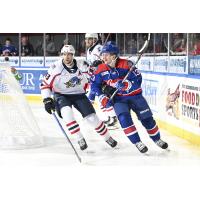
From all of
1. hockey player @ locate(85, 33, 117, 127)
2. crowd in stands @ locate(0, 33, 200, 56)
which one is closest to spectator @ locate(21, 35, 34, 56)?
crowd in stands @ locate(0, 33, 200, 56)

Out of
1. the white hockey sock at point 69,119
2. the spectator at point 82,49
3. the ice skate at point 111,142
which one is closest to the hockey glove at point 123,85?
the white hockey sock at point 69,119

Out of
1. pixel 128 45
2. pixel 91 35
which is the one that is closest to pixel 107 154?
pixel 91 35

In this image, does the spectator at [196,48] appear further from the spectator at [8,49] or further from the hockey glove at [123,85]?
the spectator at [8,49]

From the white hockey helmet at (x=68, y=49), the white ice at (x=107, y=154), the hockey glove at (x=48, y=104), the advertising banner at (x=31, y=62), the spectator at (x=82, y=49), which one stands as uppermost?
the white hockey helmet at (x=68, y=49)

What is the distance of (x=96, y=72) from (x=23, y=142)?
0.87m

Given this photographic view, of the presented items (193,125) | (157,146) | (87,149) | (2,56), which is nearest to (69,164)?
(87,149)

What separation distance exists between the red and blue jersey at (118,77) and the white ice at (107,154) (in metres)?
0.48

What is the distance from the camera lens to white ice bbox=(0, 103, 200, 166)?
15.9 ft

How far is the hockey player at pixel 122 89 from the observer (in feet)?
15.9

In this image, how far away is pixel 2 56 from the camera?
24.9ft

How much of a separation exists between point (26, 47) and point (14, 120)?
264cm

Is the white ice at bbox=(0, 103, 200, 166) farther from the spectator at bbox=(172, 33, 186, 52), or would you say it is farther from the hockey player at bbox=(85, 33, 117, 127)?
the spectator at bbox=(172, 33, 186, 52)

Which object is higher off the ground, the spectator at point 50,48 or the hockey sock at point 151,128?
the spectator at point 50,48
